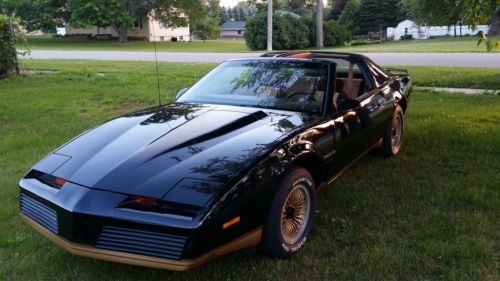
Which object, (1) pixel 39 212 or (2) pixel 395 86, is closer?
(1) pixel 39 212

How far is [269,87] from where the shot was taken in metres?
4.32

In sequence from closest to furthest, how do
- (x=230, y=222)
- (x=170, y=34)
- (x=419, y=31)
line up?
(x=230, y=222)
(x=419, y=31)
(x=170, y=34)

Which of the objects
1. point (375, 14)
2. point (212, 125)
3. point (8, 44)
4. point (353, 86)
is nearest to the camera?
point (212, 125)

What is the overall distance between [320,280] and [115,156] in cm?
152

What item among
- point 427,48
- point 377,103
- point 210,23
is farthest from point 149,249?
point 210,23

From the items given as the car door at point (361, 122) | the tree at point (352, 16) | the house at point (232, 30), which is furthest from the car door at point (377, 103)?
the house at point (232, 30)

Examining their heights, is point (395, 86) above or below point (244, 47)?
below

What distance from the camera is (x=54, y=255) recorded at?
3.39 m

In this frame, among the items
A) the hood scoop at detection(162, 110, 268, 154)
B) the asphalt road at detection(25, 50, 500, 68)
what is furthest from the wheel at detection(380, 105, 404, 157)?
the asphalt road at detection(25, 50, 500, 68)

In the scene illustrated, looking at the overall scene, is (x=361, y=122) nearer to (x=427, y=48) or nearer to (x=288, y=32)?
(x=427, y=48)

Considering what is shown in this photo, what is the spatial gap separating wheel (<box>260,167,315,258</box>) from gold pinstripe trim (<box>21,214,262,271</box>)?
0.44ft

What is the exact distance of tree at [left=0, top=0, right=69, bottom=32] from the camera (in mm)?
44250

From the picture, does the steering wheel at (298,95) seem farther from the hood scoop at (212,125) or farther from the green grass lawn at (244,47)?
the green grass lawn at (244,47)

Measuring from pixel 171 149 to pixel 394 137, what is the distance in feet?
11.4
